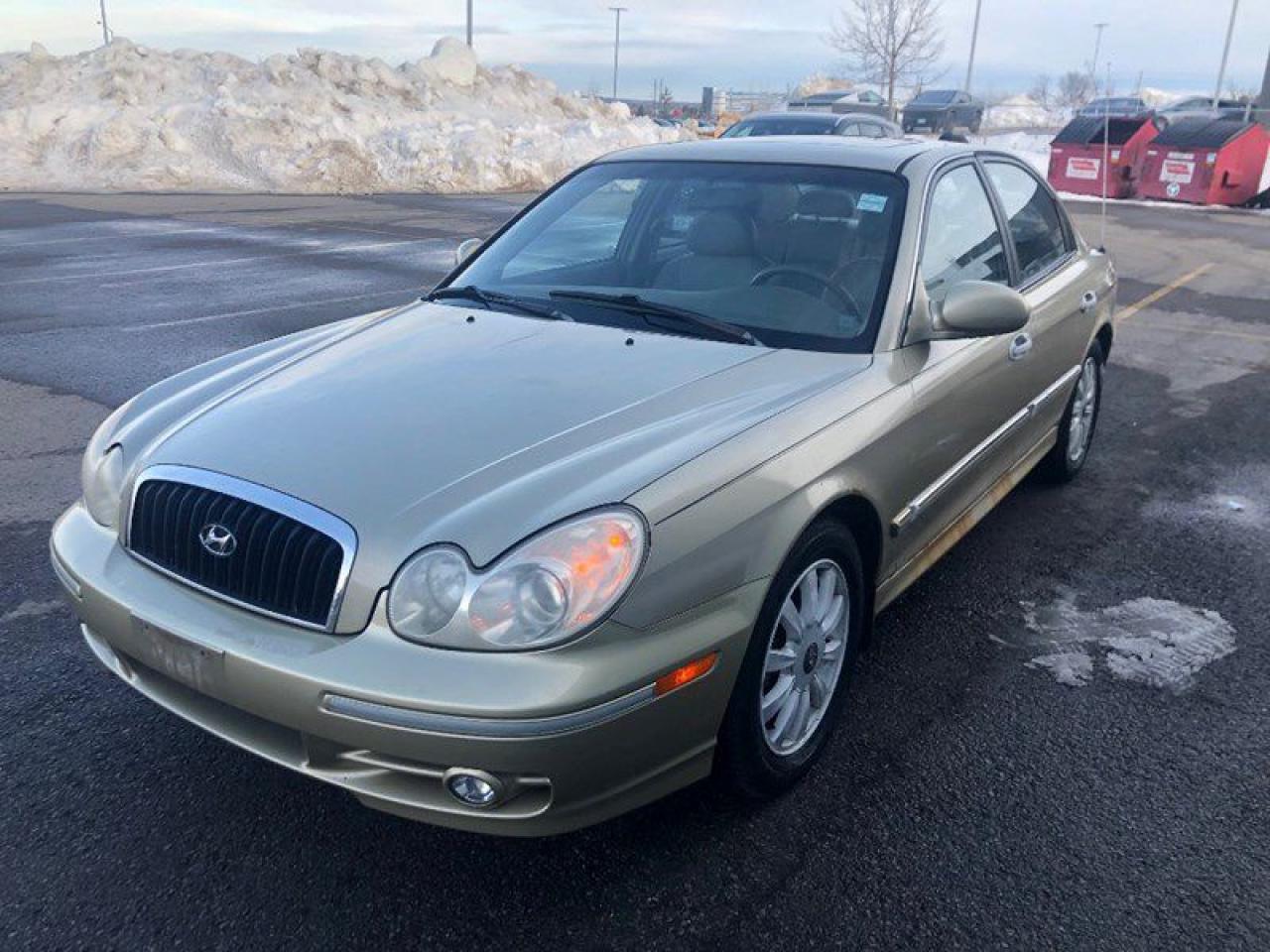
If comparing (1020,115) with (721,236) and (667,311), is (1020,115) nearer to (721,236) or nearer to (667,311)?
(721,236)

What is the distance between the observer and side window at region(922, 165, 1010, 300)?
3605mm

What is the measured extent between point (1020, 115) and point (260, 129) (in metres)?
51.7

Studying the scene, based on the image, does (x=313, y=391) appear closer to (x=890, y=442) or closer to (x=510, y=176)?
(x=890, y=442)

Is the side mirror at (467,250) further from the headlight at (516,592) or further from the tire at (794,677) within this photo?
the headlight at (516,592)

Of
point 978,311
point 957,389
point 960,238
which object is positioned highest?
point 960,238

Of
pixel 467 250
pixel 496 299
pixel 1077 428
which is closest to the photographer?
pixel 496 299

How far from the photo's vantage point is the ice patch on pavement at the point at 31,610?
3.69 meters

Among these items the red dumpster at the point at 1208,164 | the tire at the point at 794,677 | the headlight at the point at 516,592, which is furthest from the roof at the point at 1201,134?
the headlight at the point at 516,592

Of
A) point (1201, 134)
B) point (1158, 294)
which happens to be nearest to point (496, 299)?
point (1158, 294)

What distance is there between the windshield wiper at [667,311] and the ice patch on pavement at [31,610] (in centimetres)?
A: 203

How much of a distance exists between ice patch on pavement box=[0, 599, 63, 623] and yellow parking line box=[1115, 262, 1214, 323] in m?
8.67

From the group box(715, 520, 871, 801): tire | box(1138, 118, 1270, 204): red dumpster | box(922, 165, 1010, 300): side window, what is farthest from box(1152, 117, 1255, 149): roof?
box(715, 520, 871, 801): tire

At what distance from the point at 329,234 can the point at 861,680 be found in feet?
→ 42.1

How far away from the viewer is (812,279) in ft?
11.3
